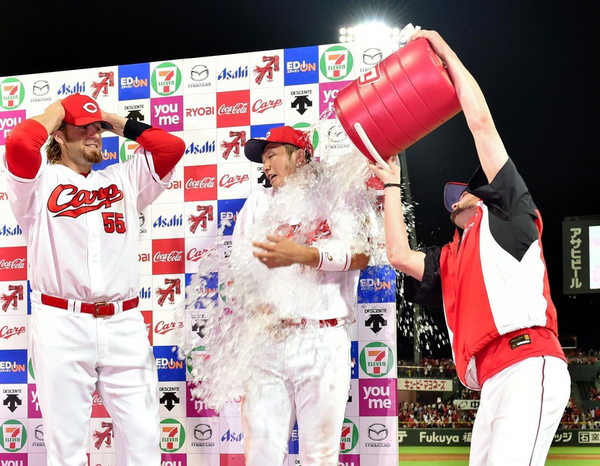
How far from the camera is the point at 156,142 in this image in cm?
342

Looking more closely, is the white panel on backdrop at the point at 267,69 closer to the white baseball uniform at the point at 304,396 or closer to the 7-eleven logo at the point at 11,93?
the white baseball uniform at the point at 304,396

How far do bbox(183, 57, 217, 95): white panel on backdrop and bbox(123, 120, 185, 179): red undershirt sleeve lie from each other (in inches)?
30.9

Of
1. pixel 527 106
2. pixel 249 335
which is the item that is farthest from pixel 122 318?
pixel 527 106

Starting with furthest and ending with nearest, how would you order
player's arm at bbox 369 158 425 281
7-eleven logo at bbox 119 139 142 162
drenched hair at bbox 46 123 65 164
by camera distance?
7-eleven logo at bbox 119 139 142 162
drenched hair at bbox 46 123 65 164
player's arm at bbox 369 158 425 281

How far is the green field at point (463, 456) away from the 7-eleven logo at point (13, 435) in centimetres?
436

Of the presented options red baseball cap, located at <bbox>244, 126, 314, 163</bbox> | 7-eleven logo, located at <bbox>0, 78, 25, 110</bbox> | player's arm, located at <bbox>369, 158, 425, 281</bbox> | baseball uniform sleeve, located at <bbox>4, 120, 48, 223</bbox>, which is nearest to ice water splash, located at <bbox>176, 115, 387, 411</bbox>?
red baseball cap, located at <bbox>244, 126, 314, 163</bbox>

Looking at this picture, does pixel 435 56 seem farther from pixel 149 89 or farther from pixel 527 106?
pixel 527 106

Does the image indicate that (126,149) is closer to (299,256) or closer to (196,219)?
(196,219)

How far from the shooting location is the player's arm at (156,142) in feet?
11.3

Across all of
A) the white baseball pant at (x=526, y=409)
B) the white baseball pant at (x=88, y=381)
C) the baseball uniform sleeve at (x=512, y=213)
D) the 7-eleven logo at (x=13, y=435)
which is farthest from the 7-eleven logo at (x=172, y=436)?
the baseball uniform sleeve at (x=512, y=213)

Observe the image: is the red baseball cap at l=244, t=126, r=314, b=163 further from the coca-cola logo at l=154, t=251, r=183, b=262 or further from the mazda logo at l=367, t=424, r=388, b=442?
the mazda logo at l=367, t=424, r=388, b=442

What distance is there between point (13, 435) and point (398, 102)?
350 centimetres

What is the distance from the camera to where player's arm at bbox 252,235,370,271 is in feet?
9.39

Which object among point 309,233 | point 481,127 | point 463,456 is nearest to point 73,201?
point 309,233
